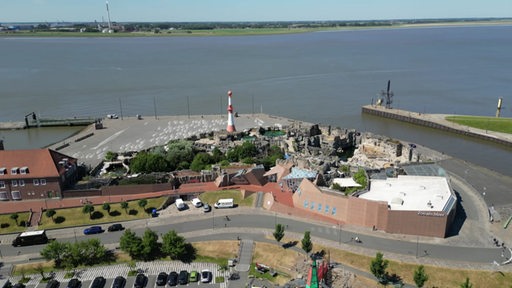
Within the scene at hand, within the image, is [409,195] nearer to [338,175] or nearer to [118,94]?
[338,175]

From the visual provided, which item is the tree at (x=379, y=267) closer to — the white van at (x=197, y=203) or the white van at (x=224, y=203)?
the white van at (x=224, y=203)

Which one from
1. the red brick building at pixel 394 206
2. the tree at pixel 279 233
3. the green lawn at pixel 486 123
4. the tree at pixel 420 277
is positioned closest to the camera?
the tree at pixel 420 277

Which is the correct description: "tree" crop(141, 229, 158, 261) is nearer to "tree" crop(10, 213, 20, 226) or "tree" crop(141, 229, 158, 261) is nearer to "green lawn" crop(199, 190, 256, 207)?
"green lawn" crop(199, 190, 256, 207)

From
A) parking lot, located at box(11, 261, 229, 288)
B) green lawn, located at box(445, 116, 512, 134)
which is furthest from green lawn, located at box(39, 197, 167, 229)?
green lawn, located at box(445, 116, 512, 134)

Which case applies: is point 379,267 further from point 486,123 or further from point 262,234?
point 486,123

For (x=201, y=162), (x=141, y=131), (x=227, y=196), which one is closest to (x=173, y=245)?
(x=227, y=196)

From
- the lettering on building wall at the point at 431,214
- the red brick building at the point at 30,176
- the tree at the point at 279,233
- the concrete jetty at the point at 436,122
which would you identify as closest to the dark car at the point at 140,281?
the tree at the point at 279,233

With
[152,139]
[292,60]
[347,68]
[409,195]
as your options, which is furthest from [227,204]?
[292,60]
